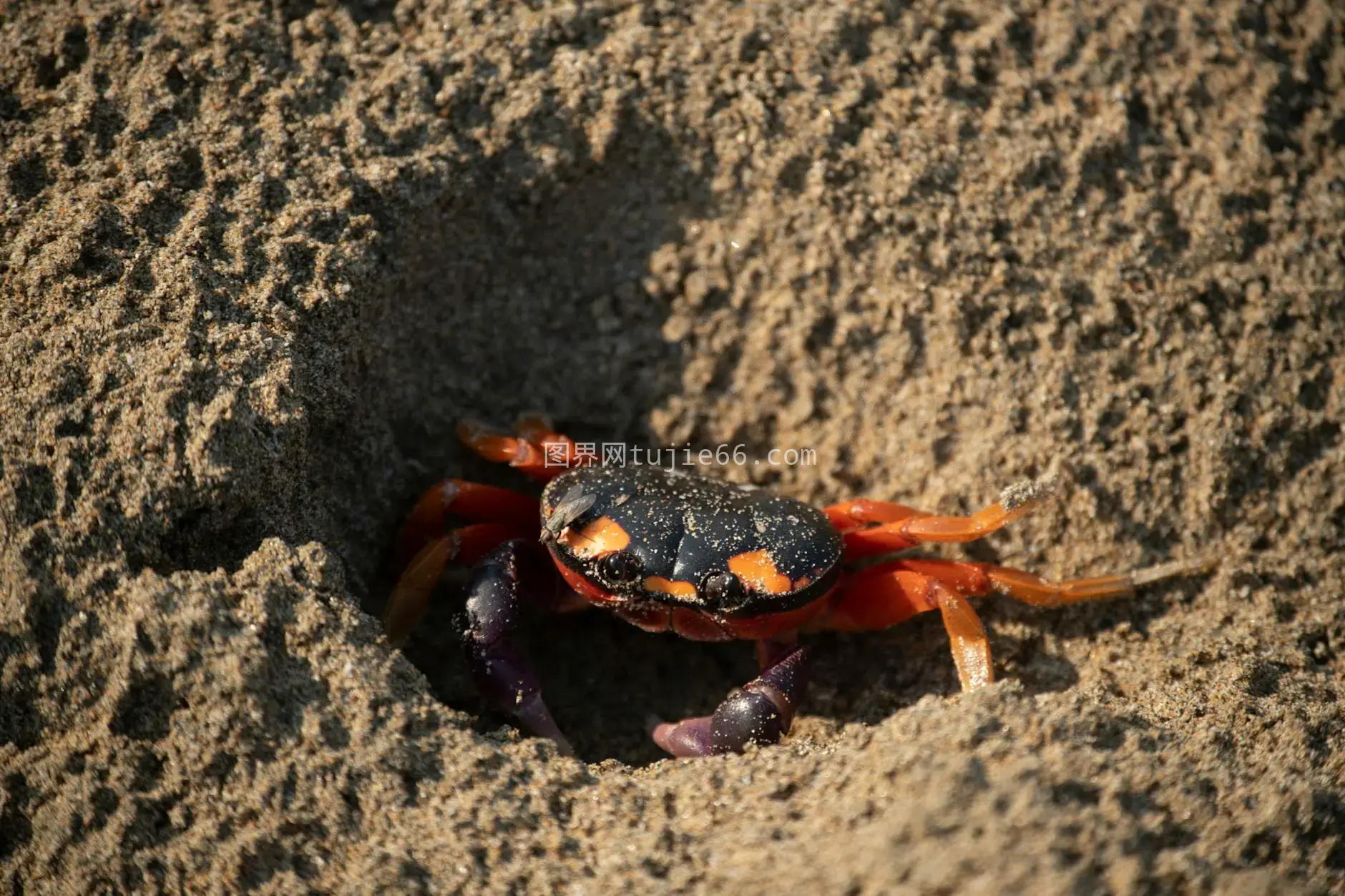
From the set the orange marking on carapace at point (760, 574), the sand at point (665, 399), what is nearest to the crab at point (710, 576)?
the orange marking on carapace at point (760, 574)

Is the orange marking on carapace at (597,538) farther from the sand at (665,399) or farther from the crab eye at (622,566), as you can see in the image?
the sand at (665,399)

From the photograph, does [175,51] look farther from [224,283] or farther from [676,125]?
[676,125]

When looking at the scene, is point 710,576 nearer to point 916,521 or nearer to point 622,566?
point 622,566

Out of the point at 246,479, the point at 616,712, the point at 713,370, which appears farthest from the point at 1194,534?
the point at 246,479

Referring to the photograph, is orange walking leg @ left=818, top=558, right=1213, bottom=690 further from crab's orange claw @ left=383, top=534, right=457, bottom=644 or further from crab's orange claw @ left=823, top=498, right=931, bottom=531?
crab's orange claw @ left=383, top=534, right=457, bottom=644

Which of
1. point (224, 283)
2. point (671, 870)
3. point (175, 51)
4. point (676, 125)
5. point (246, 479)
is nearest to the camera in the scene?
point (671, 870)

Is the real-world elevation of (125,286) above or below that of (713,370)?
above

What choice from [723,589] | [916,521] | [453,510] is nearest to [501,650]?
[453,510]
